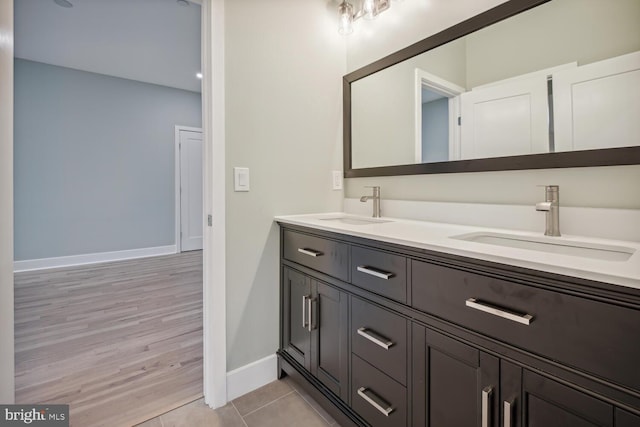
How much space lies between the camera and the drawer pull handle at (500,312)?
0.72 meters

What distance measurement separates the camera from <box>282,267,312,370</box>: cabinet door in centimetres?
151

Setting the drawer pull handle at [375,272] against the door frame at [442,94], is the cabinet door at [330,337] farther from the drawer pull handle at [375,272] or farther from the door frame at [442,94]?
the door frame at [442,94]

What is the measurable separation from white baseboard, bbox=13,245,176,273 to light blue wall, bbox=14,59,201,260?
0.19 feet

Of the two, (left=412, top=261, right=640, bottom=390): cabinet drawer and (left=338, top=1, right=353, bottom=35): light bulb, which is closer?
(left=412, top=261, right=640, bottom=390): cabinet drawer

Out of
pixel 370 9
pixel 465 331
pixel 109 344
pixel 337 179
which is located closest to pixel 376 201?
pixel 337 179

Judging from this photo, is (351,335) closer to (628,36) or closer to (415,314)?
(415,314)

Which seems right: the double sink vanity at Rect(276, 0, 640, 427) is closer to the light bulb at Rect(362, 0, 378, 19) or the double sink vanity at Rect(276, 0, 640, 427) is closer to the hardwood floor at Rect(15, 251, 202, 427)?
the light bulb at Rect(362, 0, 378, 19)

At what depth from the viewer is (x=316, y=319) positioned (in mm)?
1451

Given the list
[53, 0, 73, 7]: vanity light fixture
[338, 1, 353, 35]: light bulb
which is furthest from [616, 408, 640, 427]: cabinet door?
[53, 0, 73, 7]: vanity light fixture

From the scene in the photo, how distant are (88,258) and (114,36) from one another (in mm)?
2829

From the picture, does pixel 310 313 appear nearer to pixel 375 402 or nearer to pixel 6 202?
pixel 375 402

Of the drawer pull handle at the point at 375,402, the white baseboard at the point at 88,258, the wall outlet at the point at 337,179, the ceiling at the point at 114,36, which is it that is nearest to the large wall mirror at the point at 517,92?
the wall outlet at the point at 337,179

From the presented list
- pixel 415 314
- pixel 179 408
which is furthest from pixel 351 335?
pixel 179 408

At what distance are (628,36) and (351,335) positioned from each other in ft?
4.72
